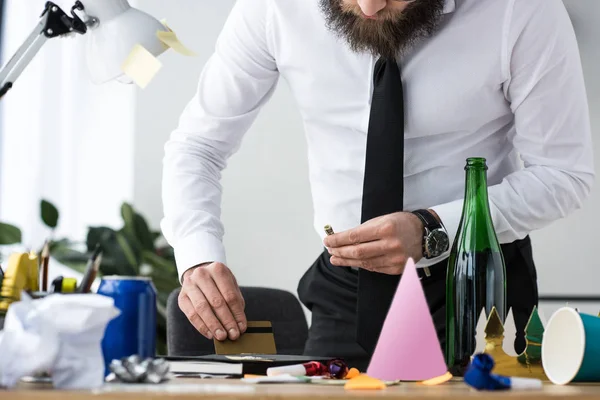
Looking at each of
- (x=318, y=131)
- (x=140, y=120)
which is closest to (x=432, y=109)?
(x=318, y=131)

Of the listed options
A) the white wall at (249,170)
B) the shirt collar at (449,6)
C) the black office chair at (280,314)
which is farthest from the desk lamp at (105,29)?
the white wall at (249,170)

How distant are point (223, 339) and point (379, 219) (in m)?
0.31

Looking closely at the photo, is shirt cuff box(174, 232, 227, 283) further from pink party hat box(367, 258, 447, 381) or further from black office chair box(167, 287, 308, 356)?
pink party hat box(367, 258, 447, 381)

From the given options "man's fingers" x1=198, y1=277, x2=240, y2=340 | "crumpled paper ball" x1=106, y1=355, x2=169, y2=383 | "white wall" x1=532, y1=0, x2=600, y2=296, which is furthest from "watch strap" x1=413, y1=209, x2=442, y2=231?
"white wall" x1=532, y1=0, x2=600, y2=296

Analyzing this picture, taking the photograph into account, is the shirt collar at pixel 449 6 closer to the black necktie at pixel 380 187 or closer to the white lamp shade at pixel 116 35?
the black necktie at pixel 380 187

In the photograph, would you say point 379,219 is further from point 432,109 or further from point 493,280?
point 432,109

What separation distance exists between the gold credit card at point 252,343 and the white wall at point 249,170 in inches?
83.3

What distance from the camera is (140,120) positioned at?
348 cm

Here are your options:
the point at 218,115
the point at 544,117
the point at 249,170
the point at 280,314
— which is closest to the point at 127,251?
the point at 249,170

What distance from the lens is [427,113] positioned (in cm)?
153

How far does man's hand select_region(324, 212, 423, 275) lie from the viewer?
1.19 meters

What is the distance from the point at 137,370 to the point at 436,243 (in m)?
0.60

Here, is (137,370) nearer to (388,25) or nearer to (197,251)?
(197,251)

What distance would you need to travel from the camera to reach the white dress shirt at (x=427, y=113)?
145 centimetres
